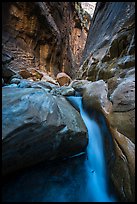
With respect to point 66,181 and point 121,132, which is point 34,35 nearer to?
point 121,132

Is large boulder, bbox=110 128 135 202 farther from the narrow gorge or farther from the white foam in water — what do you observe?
the white foam in water

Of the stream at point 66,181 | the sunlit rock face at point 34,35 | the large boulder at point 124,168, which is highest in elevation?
the sunlit rock face at point 34,35

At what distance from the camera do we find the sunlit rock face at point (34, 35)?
10.7 metres

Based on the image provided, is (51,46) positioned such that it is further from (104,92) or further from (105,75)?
(104,92)

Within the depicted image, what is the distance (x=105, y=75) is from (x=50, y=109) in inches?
104

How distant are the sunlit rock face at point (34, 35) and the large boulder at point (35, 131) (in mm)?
7008

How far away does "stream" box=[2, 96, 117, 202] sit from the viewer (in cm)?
188

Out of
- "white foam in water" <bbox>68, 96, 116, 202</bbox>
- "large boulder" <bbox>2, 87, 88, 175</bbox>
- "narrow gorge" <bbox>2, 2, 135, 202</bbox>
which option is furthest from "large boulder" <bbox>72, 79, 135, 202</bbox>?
"large boulder" <bbox>2, 87, 88, 175</bbox>

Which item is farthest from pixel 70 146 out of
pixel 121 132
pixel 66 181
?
pixel 121 132

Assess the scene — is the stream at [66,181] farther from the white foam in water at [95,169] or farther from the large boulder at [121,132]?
the large boulder at [121,132]

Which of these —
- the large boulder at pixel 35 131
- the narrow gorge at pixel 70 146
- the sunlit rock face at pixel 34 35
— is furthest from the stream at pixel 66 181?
the sunlit rock face at pixel 34 35

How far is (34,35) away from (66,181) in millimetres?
12947

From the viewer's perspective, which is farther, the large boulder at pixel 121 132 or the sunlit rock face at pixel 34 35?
the sunlit rock face at pixel 34 35

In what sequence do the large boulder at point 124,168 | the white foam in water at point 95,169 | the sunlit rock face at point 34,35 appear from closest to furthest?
the large boulder at point 124,168
the white foam in water at point 95,169
the sunlit rock face at point 34,35
